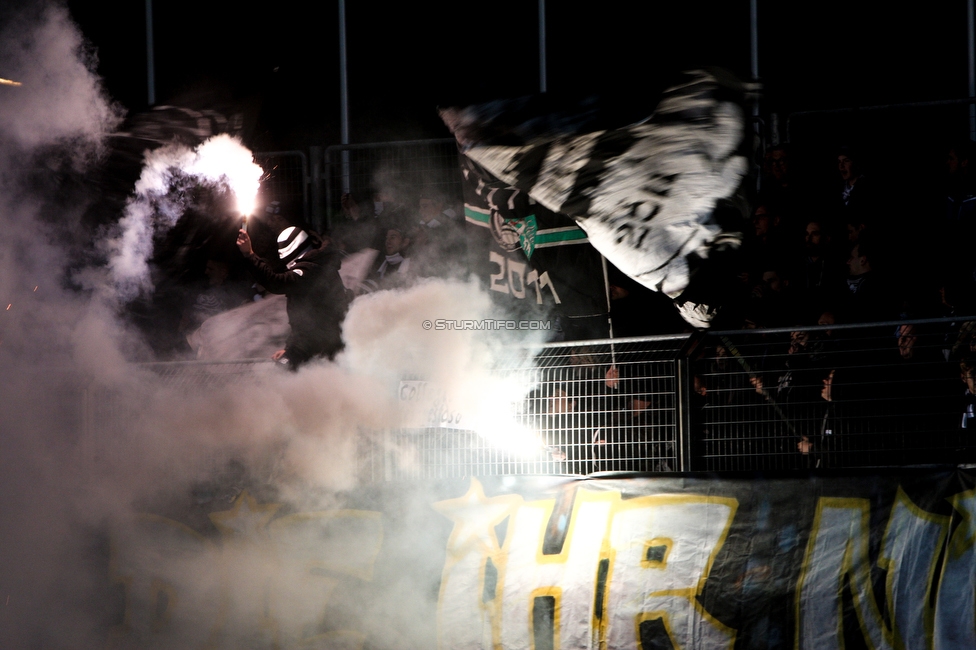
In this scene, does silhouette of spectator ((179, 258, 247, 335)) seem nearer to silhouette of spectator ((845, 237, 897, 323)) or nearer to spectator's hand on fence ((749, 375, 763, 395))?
spectator's hand on fence ((749, 375, 763, 395))

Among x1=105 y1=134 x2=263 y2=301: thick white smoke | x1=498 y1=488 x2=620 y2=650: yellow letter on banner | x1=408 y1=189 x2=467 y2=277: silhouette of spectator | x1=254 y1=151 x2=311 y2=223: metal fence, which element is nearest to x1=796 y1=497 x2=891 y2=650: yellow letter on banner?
x1=498 y1=488 x2=620 y2=650: yellow letter on banner

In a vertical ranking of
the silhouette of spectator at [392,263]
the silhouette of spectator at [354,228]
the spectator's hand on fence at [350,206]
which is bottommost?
the silhouette of spectator at [392,263]

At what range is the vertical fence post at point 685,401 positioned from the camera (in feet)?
19.9

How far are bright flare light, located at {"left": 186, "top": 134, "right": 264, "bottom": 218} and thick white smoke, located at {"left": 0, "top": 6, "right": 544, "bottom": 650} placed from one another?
72 cm

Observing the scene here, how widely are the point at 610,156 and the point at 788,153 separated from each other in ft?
5.95

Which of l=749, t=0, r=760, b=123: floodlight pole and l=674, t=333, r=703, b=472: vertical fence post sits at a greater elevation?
l=749, t=0, r=760, b=123: floodlight pole

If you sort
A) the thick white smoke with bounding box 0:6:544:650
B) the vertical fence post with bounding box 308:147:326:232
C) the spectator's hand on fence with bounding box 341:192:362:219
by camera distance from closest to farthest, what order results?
the thick white smoke with bounding box 0:6:544:650
the spectator's hand on fence with bounding box 341:192:362:219
the vertical fence post with bounding box 308:147:326:232

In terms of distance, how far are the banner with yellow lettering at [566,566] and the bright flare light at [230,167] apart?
8.13 feet

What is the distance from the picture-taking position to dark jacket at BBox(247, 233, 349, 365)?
7523mm

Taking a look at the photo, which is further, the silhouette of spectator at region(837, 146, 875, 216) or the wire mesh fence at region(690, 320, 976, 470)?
the silhouette of spectator at region(837, 146, 875, 216)

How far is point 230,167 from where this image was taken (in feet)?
26.6

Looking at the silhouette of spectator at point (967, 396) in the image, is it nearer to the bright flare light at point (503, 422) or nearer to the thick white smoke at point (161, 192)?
the bright flare light at point (503, 422)

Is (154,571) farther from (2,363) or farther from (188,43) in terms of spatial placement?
(188,43)

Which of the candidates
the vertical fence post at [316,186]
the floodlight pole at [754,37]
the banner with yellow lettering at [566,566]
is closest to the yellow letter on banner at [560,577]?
the banner with yellow lettering at [566,566]
